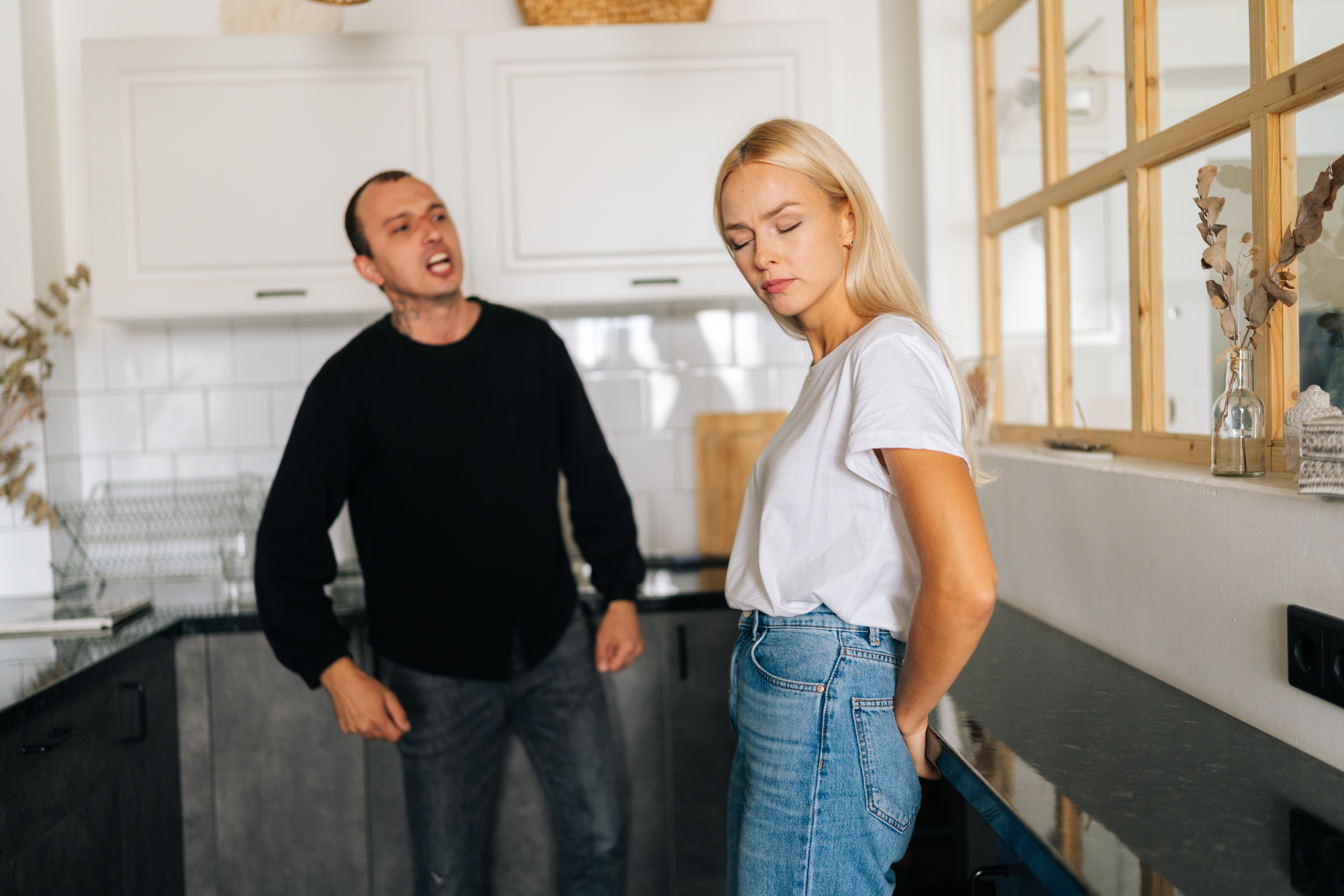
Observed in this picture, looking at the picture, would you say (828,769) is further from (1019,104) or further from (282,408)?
(282,408)

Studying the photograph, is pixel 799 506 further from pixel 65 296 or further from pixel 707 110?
pixel 65 296

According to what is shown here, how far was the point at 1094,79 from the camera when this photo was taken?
178 cm

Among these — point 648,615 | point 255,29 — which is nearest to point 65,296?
point 255,29

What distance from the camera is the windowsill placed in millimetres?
1078

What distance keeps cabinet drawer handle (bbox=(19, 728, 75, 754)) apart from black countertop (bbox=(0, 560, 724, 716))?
6 cm

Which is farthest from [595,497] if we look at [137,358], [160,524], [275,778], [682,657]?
[137,358]

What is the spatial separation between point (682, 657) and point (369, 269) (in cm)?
105

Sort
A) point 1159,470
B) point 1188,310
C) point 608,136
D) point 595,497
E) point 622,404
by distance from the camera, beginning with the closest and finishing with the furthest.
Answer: point 1159,470
point 1188,310
point 595,497
point 608,136
point 622,404

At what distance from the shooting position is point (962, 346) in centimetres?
224

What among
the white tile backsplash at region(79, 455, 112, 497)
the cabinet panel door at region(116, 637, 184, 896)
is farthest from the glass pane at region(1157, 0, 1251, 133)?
the white tile backsplash at region(79, 455, 112, 497)

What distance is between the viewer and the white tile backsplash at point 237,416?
8.37 ft

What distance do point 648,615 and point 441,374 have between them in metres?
0.74

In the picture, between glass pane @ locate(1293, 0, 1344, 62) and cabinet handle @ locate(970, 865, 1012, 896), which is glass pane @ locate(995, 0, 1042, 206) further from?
cabinet handle @ locate(970, 865, 1012, 896)

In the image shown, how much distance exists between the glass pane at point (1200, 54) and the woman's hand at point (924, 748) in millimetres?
950
